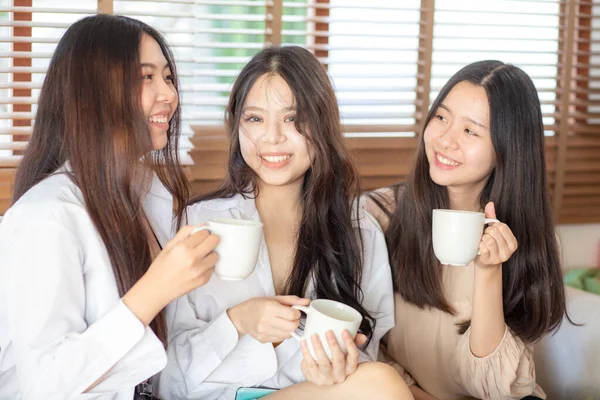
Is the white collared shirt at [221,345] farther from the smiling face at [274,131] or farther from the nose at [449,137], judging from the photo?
the nose at [449,137]

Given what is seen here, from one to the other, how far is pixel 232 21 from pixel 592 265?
170 cm

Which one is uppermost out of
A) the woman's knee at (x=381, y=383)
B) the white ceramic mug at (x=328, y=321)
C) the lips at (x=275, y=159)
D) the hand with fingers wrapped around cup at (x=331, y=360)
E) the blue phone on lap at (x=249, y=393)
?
the lips at (x=275, y=159)

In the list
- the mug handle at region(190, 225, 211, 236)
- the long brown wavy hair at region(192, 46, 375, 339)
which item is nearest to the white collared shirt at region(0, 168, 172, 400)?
the mug handle at region(190, 225, 211, 236)

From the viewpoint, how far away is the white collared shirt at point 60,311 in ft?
4.50

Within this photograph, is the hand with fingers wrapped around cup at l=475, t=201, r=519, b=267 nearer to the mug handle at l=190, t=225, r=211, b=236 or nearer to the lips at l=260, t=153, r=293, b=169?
A: the lips at l=260, t=153, r=293, b=169

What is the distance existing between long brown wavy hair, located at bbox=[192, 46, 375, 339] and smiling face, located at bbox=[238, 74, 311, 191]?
0.6 inches

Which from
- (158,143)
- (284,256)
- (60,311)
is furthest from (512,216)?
(60,311)

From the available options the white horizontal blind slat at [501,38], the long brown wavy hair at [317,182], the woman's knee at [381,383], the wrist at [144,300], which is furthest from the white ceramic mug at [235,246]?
the white horizontal blind slat at [501,38]

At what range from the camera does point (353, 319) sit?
4.89 ft

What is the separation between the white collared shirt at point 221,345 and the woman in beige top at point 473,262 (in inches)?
5.7

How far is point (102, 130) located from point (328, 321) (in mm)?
542

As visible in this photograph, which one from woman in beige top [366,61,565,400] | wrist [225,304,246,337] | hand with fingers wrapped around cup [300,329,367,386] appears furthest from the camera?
woman in beige top [366,61,565,400]

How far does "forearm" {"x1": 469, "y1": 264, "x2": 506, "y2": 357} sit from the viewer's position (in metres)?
1.84

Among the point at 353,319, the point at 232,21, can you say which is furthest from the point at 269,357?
the point at 232,21
